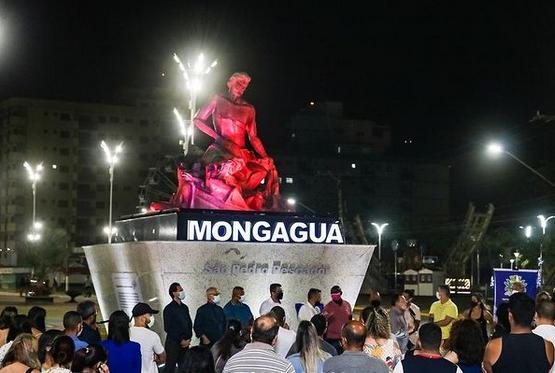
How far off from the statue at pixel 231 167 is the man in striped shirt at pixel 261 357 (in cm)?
1448

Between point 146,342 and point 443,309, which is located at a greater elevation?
point 443,309

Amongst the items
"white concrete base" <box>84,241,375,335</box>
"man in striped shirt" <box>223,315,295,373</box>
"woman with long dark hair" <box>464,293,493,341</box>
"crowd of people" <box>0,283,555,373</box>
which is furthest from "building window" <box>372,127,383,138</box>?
"man in striped shirt" <box>223,315,295,373</box>

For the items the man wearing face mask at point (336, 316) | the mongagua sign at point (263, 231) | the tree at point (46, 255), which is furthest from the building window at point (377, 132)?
the man wearing face mask at point (336, 316)

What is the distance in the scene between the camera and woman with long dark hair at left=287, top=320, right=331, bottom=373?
8.17 metres

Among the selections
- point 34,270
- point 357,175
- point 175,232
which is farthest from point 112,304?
point 357,175

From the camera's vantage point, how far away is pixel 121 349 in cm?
919

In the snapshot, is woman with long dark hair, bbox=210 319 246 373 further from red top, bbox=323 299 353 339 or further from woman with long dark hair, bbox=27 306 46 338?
red top, bbox=323 299 353 339

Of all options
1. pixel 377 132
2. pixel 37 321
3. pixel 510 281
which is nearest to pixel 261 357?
pixel 37 321

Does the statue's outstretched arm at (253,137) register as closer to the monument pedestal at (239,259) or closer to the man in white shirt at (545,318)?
the monument pedestal at (239,259)

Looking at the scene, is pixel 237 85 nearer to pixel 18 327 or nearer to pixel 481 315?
pixel 481 315

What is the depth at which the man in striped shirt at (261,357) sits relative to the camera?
7.24 meters

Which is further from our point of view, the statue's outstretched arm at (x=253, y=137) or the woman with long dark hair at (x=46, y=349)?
the statue's outstretched arm at (x=253, y=137)

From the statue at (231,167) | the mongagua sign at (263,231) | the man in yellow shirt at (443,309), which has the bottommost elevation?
the man in yellow shirt at (443,309)

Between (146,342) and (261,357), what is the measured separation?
3115 mm
